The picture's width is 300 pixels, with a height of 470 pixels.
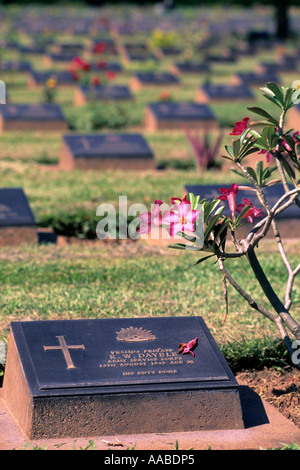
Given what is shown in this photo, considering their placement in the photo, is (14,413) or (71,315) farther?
(71,315)

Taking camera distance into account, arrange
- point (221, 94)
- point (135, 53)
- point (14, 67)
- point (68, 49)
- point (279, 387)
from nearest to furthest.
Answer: point (279, 387), point (221, 94), point (14, 67), point (135, 53), point (68, 49)

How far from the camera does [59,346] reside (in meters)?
3.78

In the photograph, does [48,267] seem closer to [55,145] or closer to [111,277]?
[111,277]

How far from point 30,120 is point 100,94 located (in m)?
2.96

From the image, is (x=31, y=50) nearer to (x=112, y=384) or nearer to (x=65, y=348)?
(x=65, y=348)

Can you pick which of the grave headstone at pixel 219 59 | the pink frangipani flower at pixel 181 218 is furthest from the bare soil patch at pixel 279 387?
the grave headstone at pixel 219 59

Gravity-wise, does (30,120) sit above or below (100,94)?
below

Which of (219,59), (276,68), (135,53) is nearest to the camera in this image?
(276,68)

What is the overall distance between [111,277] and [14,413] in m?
2.03

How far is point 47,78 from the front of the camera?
16.5 metres

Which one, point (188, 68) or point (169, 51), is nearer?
point (188, 68)

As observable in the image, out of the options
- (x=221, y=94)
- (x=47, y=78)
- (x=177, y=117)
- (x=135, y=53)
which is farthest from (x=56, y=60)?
(x=177, y=117)

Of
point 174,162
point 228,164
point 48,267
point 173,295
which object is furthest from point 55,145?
point 173,295
